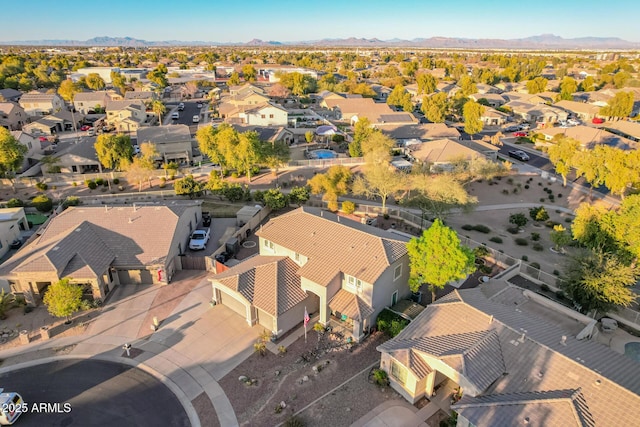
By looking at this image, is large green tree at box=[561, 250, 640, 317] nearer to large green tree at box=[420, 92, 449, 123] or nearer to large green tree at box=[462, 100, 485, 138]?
large green tree at box=[462, 100, 485, 138]

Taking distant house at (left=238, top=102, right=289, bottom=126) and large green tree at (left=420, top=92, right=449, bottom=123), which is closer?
distant house at (left=238, top=102, right=289, bottom=126)

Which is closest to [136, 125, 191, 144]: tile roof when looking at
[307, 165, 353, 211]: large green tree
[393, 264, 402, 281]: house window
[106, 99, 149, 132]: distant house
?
[106, 99, 149, 132]: distant house

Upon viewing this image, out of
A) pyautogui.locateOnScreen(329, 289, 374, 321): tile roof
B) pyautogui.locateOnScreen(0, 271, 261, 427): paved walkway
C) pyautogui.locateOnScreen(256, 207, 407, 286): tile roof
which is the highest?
pyautogui.locateOnScreen(256, 207, 407, 286): tile roof

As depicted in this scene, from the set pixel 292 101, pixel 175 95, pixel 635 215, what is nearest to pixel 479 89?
pixel 292 101

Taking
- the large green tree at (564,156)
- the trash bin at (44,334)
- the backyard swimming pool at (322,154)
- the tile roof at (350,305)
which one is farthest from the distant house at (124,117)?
the large green tree at (564,156)

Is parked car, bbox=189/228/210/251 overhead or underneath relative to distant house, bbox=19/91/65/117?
underneath

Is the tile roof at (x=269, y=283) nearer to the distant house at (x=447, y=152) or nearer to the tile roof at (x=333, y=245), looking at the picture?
the tile roof at (x=333, y=245)

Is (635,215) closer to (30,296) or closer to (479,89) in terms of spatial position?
A: (30,296)

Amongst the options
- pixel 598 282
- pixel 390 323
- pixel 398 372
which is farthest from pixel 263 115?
pixel 398 372
